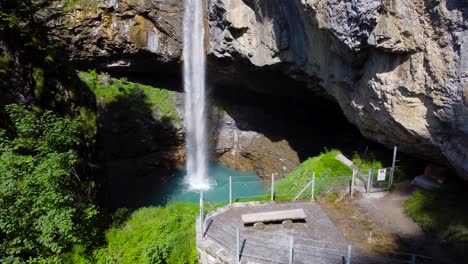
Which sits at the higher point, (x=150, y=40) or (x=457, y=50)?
(x=150, y=40)

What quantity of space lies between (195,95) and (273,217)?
42.3 feet

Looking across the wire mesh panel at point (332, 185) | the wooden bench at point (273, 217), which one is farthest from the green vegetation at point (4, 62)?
the wire mesh panel at point (332, 185)

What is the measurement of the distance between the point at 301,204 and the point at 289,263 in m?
3.18

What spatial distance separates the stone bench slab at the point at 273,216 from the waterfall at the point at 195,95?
8.74 m

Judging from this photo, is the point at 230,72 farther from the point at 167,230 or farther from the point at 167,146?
the point at 167,230

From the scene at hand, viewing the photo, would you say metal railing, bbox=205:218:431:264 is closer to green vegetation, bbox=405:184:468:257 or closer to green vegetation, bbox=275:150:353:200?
green vegetation, bbox=405:184:468:257

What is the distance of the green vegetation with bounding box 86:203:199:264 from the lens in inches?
333

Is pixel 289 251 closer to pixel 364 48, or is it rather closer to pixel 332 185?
pixel 332 185

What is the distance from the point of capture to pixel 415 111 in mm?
9000

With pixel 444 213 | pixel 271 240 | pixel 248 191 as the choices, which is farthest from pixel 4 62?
pixel 444 213

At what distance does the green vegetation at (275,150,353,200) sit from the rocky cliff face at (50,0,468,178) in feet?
5.72

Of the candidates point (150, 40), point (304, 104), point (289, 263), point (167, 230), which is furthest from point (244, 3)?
point (289, 263)

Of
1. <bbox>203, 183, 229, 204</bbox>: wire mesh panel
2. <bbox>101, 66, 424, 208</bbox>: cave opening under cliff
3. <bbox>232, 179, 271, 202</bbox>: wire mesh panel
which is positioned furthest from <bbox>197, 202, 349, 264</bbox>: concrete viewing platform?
<bbox>101, 66, 424, 208</bbox>: cave opening under cliff

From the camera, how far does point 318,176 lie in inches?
489
